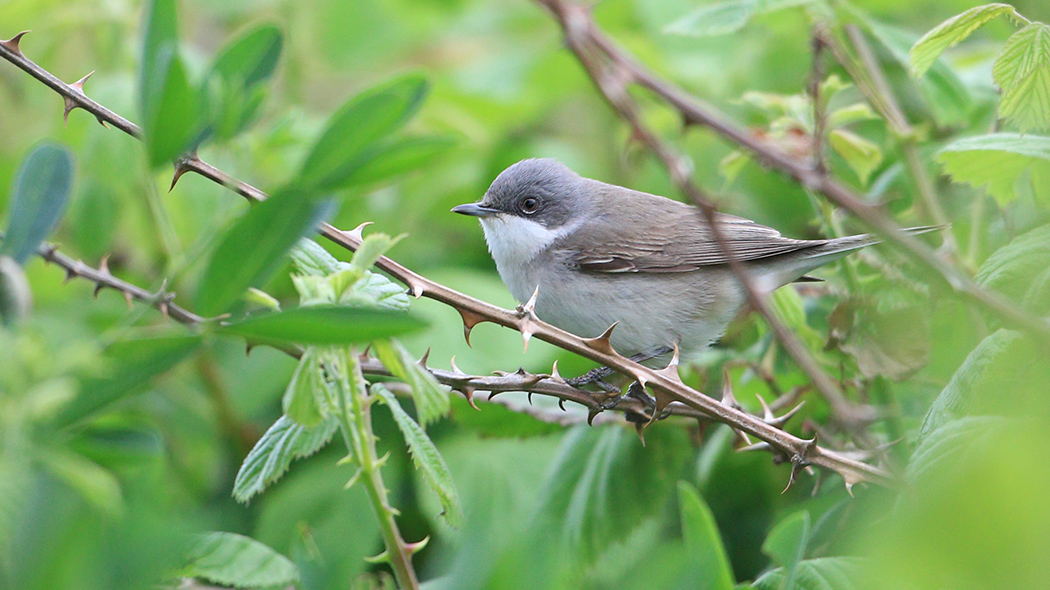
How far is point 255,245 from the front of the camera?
0.94 meters

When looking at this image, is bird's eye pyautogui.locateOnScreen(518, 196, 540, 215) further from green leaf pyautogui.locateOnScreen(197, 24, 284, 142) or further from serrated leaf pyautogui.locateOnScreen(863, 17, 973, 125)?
green leaf pyautogui.locateOnScreen(197, 24, 284, 142)

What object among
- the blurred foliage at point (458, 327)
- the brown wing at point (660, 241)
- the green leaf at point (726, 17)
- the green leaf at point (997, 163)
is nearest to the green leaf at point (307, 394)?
the blurred foliage at point (458, 327)

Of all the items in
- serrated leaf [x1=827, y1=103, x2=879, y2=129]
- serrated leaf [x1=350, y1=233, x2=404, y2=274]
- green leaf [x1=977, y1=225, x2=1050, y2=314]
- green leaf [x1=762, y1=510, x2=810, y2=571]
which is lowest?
green leaf [x1=762, y1=510, x2=810, y2=571]

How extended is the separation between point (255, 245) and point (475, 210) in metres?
1.96

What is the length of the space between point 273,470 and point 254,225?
58 cm

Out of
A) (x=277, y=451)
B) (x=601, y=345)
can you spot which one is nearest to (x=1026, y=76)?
(x=601, y=345)

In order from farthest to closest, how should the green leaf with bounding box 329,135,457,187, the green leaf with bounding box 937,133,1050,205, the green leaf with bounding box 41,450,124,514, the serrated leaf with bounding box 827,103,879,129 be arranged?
1. the serrated leaf with bounding box 827,103,879,129
2. the green leaf with bounding box 937,133,1050,205
3. the green leaf with bounding box 329,135,457,187
4. the green leaf with bounding box 41,450,124,514

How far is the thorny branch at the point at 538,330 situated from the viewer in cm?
134

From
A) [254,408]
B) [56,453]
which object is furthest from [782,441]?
[254,408]

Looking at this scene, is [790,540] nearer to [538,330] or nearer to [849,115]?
[538,330]

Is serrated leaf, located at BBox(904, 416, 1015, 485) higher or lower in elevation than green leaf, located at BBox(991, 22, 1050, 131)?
lower

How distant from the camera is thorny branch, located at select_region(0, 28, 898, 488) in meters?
1.34

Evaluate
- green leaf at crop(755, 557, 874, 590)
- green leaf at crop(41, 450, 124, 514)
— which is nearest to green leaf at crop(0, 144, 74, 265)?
green leaf at crop(41, 450, 124, 514)

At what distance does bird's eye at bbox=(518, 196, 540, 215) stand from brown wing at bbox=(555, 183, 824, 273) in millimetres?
215
